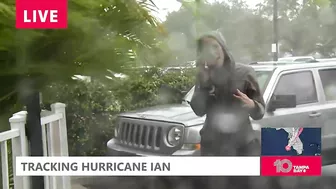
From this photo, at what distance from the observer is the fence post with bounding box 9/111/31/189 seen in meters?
1.43

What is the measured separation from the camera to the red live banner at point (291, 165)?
156cm

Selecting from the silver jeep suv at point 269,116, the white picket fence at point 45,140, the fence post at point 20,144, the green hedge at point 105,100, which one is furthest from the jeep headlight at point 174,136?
the fence post at point 20,144

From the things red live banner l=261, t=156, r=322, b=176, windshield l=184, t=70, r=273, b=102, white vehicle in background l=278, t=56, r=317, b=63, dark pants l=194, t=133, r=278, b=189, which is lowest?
red live banner l=261, t=156, r=322, b=176

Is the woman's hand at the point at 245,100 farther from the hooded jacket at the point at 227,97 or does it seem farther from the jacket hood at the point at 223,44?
the jacket hood at the point at 223,44

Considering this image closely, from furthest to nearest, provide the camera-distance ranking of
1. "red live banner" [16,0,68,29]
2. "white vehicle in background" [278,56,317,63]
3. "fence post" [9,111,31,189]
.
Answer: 1. "white vehicle in background" [278,56,317,63]
2. "fence post" [9,111,31,189]
3. "red live banner" [16,0,68,29]

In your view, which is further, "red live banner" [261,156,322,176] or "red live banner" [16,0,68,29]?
"red live banner" [261,156,322,176]

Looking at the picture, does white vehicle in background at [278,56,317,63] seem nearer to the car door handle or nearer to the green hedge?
the car door handle

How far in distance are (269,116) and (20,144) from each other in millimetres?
955

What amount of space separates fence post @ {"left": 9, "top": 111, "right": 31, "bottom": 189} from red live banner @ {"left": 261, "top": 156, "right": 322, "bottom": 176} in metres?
0.92

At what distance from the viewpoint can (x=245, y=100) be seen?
152 centimetres

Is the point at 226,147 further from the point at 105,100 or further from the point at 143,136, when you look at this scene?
the point at 105,100

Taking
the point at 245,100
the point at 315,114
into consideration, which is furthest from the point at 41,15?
the point at 315,114

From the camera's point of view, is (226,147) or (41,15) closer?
(41,15)

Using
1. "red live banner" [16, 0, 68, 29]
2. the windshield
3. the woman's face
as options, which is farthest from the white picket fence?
the woman's face
